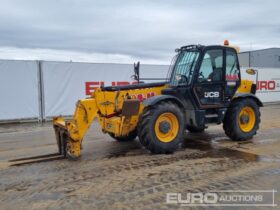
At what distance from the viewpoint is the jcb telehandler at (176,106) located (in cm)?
670

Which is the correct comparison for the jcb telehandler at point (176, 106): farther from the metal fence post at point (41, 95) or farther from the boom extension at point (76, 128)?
the metal fence post at point (41, 95)

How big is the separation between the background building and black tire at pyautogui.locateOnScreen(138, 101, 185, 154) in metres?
27.2

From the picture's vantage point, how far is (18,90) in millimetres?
13234

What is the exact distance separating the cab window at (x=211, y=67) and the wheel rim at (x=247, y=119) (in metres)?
1.18

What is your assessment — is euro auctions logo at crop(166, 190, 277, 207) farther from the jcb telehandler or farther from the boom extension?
the boom extension

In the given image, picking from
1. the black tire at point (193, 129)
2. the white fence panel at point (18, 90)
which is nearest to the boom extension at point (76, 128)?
the black tire at point (193, 129)

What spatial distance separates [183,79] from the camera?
7.70 metres

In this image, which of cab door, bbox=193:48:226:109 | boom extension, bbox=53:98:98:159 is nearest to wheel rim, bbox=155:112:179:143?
cab door, bbox=193:48:226:109

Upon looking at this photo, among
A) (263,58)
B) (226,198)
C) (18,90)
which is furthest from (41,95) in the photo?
(263,58)

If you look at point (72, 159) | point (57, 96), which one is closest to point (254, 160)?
point (72, 159)

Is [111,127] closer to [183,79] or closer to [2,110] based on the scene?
[183,79]

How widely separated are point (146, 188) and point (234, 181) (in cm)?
144

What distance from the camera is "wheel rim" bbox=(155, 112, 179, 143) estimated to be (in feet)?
22.5

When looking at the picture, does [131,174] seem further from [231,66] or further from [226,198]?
[231,66]
